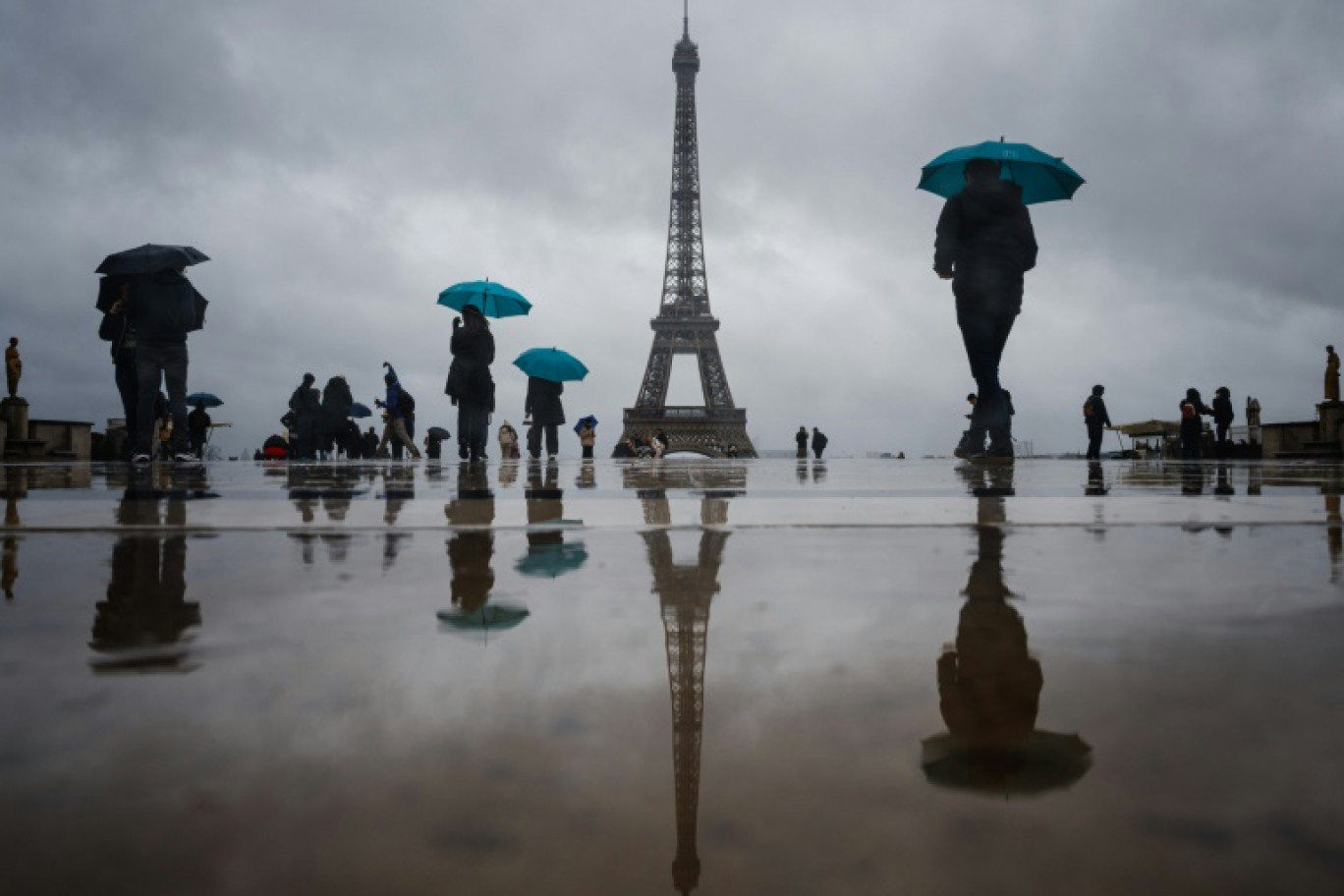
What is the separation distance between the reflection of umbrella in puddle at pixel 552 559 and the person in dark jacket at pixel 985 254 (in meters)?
7.01

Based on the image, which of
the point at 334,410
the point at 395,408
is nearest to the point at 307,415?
the point at 334,410

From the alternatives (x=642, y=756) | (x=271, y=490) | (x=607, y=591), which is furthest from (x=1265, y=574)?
(x=271, y=490)

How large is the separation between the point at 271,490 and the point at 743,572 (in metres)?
3.37

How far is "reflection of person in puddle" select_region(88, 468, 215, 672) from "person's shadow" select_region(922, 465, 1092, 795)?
2.18ft

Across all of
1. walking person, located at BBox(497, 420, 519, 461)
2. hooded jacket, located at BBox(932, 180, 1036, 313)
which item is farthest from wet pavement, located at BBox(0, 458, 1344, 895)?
walking person, located at BBox(497, 420, 519, 461)

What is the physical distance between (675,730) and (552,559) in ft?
3.46

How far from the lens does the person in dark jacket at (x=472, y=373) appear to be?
11.5 metres

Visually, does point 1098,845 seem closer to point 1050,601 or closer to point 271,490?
point 1050,601

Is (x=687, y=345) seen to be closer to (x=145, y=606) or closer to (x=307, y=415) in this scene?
(x=307, y=415)

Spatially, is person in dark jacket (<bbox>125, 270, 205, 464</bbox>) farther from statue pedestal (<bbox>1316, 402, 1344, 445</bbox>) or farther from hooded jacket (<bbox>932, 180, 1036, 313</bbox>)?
statue pedestal (<bbox>1316, 402, 1344, 445</bbox>)

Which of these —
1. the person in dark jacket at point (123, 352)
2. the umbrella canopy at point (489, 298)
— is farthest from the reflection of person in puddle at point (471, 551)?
the umbrella canopy at point (489, 298)

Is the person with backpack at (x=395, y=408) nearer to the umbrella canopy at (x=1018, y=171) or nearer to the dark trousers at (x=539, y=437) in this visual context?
the dark trousers at (x=539, y=437)

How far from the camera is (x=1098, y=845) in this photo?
52 cm

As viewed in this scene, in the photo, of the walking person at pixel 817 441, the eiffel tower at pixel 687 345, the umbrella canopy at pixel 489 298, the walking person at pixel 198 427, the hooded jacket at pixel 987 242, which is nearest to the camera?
the hooded jacket at pixel 987 242
